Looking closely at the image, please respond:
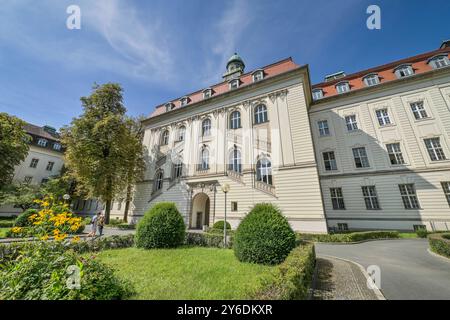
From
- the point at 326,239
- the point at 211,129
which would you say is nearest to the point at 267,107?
the point at 211,129

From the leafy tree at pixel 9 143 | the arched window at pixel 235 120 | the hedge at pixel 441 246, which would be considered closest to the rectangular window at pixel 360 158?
the hedge at pixel 441 246

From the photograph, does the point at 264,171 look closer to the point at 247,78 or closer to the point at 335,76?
the point at 247,78

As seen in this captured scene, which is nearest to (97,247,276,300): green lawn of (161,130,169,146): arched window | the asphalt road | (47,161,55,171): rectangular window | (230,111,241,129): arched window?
the asphalt road

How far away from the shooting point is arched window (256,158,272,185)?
1858 centimetres

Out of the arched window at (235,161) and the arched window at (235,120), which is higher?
the arched window at (235,120)

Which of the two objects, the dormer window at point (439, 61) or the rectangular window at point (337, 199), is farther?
the rectangular window at point (337, 199)

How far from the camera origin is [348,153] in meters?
20.9

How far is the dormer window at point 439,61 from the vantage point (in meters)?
19.1

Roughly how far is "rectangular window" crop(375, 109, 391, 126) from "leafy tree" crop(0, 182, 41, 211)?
4827 cm

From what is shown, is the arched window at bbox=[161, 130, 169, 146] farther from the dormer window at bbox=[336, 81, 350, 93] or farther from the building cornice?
the dormer window at bbox=[336, 81, 350, 93]

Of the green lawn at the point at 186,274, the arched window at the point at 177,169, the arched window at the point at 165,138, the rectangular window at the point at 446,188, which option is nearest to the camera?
the green lawn at the point at 186,274

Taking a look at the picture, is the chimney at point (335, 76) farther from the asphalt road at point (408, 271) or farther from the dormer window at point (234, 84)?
the asphalt road at point (408, 271)

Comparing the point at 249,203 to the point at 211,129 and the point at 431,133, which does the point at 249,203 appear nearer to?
the point at 211,129

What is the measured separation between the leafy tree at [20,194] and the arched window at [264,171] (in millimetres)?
33190
